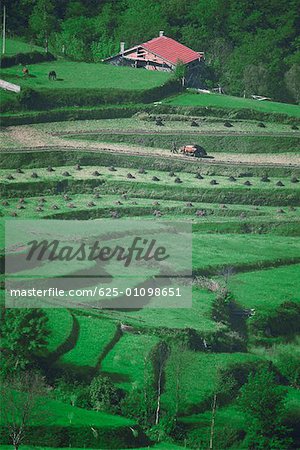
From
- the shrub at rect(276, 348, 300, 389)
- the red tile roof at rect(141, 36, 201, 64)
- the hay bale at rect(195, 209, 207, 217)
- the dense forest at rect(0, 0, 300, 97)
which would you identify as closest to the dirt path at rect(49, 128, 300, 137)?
the dense forest at rect(0, 0, 300, 97)

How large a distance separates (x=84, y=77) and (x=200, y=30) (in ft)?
28.5

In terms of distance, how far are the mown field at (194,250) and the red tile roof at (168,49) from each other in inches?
165

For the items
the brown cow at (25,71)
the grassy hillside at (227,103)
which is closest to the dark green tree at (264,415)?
the grassy hillside at (227,103)

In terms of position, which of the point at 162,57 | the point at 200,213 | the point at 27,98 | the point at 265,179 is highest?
the point at 162,57

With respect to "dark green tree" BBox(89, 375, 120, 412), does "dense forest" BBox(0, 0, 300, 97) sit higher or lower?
higher

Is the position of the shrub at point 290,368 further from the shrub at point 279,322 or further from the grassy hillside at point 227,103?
the grassy hillside at point 227,103

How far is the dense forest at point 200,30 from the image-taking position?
115 m

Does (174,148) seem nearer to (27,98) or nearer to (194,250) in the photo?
(27,98)

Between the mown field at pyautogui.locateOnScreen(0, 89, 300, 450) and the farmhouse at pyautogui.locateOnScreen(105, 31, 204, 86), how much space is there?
3.58 metres

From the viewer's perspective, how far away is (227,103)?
369 ft

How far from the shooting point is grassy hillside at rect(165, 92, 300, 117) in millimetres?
112137

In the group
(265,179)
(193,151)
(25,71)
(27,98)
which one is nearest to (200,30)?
(193,151)

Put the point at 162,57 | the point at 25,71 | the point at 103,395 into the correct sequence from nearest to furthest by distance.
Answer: the point at 103,395, the point at 25,71, the point at 162,57

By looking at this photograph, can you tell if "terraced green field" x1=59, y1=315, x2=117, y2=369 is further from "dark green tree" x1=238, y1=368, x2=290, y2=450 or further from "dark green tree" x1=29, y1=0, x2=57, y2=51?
"dark green tree" x1=29, y1=0, x2=57, y2=51
